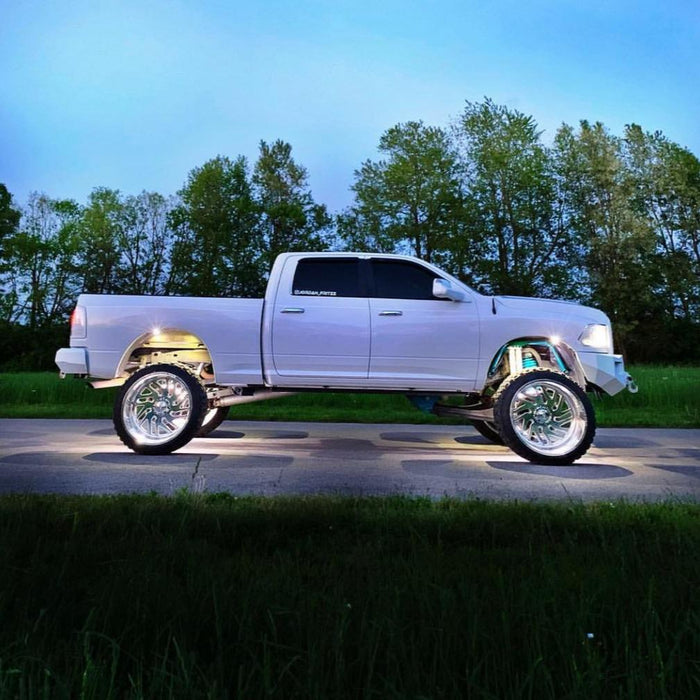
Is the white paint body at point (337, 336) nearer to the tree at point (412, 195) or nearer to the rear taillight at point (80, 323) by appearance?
the rear taillight at point (80, 323)

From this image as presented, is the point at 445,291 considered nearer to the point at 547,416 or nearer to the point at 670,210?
the point at 547,416

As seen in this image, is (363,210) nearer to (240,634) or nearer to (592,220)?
(592,220)

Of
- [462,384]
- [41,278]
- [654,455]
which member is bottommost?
[654,455]

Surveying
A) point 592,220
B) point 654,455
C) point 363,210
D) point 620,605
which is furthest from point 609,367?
point 592,220

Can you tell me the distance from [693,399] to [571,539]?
13552 millimetres

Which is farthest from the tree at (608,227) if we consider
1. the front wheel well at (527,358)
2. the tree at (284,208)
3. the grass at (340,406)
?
the front wheel well at (527,358)

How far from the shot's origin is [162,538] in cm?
335

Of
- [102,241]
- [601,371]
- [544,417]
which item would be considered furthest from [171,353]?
[102,241]

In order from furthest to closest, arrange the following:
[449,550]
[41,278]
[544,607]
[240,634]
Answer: [41,278] → [449,550] → [544,607] → [240,634]

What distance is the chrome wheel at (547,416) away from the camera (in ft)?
24.3

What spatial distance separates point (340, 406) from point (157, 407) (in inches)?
315

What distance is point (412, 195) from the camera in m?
41.2

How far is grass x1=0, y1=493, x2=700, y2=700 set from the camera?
1.83m

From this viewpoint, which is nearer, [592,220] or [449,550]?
[449,550]
